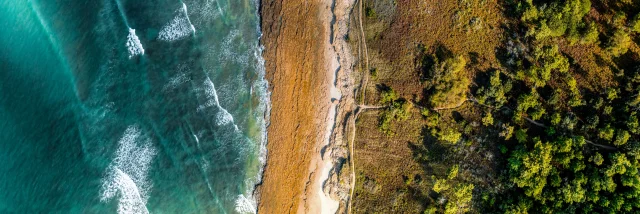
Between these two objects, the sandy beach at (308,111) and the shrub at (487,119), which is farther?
the sandy beach at (308,111)

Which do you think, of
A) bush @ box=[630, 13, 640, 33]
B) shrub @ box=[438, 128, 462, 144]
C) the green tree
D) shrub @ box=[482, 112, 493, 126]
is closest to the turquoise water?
shrub @ box=[438, 128, 462, 144]

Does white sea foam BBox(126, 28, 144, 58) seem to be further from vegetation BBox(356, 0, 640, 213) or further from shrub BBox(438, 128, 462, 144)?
shrub BBox(438, 128, 462, 144)

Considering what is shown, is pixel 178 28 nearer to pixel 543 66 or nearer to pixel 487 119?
pixel 487 119

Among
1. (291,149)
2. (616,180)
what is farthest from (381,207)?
(616,180)

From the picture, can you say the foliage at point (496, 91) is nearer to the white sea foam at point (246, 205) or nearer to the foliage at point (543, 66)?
the foliage at point (543, 66)

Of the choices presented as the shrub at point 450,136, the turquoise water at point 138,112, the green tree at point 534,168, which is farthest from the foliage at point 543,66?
the turquoise water at point 138,112

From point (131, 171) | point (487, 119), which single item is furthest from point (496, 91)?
point (131, 171)

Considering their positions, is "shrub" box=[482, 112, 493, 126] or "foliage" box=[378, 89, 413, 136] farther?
"foliage" box=[378, 89, 413, 136]
